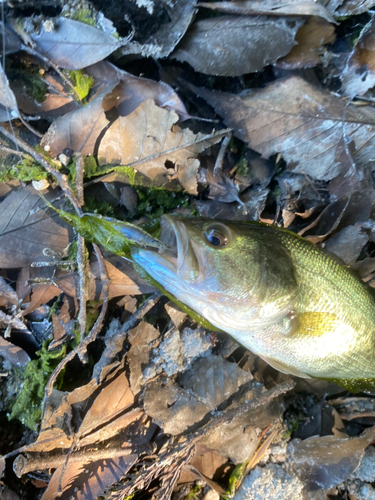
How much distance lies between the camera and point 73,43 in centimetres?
199

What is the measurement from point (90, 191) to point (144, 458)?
1984 mm

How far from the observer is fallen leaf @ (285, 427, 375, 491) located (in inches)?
92.2

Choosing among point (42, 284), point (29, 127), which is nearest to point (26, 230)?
point (42, 284)

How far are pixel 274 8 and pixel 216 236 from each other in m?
1.57

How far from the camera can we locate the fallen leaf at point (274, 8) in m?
1.95

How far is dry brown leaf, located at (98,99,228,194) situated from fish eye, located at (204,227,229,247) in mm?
613

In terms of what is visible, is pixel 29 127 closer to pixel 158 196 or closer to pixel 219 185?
pixel 158 196

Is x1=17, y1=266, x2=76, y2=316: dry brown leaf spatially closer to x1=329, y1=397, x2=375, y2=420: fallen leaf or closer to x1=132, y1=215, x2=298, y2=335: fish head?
x1=132, y1=215, x2=298, y2=335: fish head

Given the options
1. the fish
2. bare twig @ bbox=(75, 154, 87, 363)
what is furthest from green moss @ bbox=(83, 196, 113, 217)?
the fish

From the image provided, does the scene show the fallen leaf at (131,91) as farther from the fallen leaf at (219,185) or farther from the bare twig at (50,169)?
the bare twig at (50,169)

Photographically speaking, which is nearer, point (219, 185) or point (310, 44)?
point (310, 44)

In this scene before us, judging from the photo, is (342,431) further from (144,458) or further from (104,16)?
(104,16)

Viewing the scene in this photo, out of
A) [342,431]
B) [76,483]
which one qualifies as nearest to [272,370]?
[342,431]

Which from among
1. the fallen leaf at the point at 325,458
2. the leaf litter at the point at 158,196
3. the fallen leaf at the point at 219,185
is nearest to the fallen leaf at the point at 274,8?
the leaf litter at the point at 158,196
